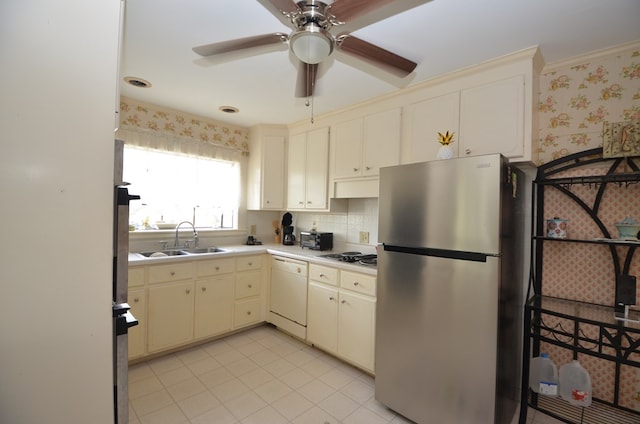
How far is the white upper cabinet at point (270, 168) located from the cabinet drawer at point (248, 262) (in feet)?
2.11

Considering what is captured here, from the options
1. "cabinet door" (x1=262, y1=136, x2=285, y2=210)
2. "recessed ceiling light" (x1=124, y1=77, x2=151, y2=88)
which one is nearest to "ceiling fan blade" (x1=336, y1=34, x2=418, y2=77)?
"recessed ceiling light" (x1=124, y1=77, x2=151, y2=88)

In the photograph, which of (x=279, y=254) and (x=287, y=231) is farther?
(x=287, y=231)

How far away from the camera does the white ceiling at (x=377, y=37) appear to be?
4.75ft

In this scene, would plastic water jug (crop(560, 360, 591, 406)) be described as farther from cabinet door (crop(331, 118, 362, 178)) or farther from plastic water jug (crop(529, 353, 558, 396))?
cabinet door (crop(331, 118, 362, 178))

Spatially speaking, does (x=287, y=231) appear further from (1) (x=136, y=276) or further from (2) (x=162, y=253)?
(1) (x=136, y=276)

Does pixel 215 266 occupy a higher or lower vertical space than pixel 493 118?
lower

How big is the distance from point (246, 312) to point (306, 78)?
247cm

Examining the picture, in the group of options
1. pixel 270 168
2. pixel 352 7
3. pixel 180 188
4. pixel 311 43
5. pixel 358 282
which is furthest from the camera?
pixel 270 168

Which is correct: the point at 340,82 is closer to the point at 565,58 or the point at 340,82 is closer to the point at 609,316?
the point at 565,58

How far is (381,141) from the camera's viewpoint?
99.0 inches

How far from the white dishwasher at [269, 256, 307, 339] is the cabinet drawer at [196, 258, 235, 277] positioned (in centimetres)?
48

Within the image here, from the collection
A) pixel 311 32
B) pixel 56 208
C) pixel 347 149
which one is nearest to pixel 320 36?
pixel 311 32

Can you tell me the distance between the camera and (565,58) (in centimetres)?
188

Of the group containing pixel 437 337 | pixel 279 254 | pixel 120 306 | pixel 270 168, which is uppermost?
pixel 270 168
